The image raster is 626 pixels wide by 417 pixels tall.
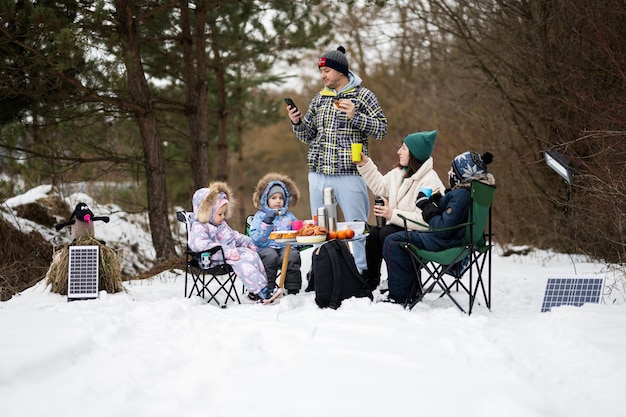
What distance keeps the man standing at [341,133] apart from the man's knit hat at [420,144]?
510 millimetres

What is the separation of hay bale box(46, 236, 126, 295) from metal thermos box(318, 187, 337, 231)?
1.74m

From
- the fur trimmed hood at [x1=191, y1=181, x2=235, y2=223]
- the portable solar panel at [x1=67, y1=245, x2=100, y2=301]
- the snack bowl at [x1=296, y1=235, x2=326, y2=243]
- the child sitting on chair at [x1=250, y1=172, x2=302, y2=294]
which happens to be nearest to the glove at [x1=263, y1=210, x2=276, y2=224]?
the child sitting on chair at [x1=250, y1=172, x2=302, y2=294]

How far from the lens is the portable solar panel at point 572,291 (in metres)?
4.76

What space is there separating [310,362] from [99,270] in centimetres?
267

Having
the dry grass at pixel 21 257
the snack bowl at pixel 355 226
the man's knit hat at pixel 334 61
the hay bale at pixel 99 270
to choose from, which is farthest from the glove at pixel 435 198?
the dry grass at pixel 21 257

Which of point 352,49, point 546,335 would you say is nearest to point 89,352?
point 546,335

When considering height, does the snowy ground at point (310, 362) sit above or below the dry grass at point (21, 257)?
below

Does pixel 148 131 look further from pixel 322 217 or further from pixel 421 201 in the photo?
pixel 421 201

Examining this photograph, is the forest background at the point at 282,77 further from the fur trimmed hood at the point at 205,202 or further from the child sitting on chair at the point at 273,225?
the child sitting on chair at the point at 273,225

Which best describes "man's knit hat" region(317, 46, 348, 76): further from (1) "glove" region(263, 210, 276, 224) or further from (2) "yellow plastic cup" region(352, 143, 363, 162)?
(1) "glove" region(263, 210, 276, 224)

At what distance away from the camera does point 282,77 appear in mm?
13648

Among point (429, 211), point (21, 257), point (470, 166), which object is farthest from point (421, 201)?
point (21, 257)

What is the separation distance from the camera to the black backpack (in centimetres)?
516

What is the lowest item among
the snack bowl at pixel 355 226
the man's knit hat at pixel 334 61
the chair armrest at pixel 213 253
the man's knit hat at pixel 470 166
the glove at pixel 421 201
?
the chair armrest at pixel 213 253
